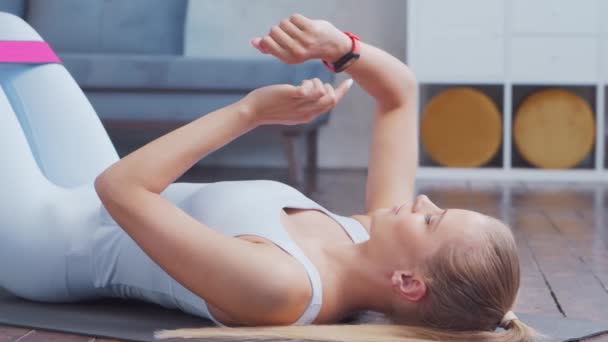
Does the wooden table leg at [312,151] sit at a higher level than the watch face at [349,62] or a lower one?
lower

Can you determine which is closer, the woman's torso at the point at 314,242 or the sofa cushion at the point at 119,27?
the woman's torso at the point at 314,242

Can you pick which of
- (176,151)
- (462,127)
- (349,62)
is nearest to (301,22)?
(349,62)

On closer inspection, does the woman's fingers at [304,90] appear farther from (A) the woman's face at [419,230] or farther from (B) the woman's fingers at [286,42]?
(A) the woman's face at [419,230]

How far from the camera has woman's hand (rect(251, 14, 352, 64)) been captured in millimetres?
1495

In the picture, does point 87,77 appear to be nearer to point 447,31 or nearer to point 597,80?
point 447,31

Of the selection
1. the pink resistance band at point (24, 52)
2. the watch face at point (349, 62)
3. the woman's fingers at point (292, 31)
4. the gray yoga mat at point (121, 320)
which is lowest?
the gray yoga mat at point (121, 320)

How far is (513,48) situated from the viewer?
4707 mm

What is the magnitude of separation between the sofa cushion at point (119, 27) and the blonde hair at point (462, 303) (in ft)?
11.2

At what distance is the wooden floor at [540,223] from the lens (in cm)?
186

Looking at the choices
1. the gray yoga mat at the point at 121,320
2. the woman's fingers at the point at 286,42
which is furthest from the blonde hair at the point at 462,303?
the woman's fingers at the point at 286,42

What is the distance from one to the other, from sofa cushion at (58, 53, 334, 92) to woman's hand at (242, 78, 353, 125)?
2705 millimetres

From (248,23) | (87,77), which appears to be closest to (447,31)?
(248,23)

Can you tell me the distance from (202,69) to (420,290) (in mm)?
2960

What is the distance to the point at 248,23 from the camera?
5.16m
